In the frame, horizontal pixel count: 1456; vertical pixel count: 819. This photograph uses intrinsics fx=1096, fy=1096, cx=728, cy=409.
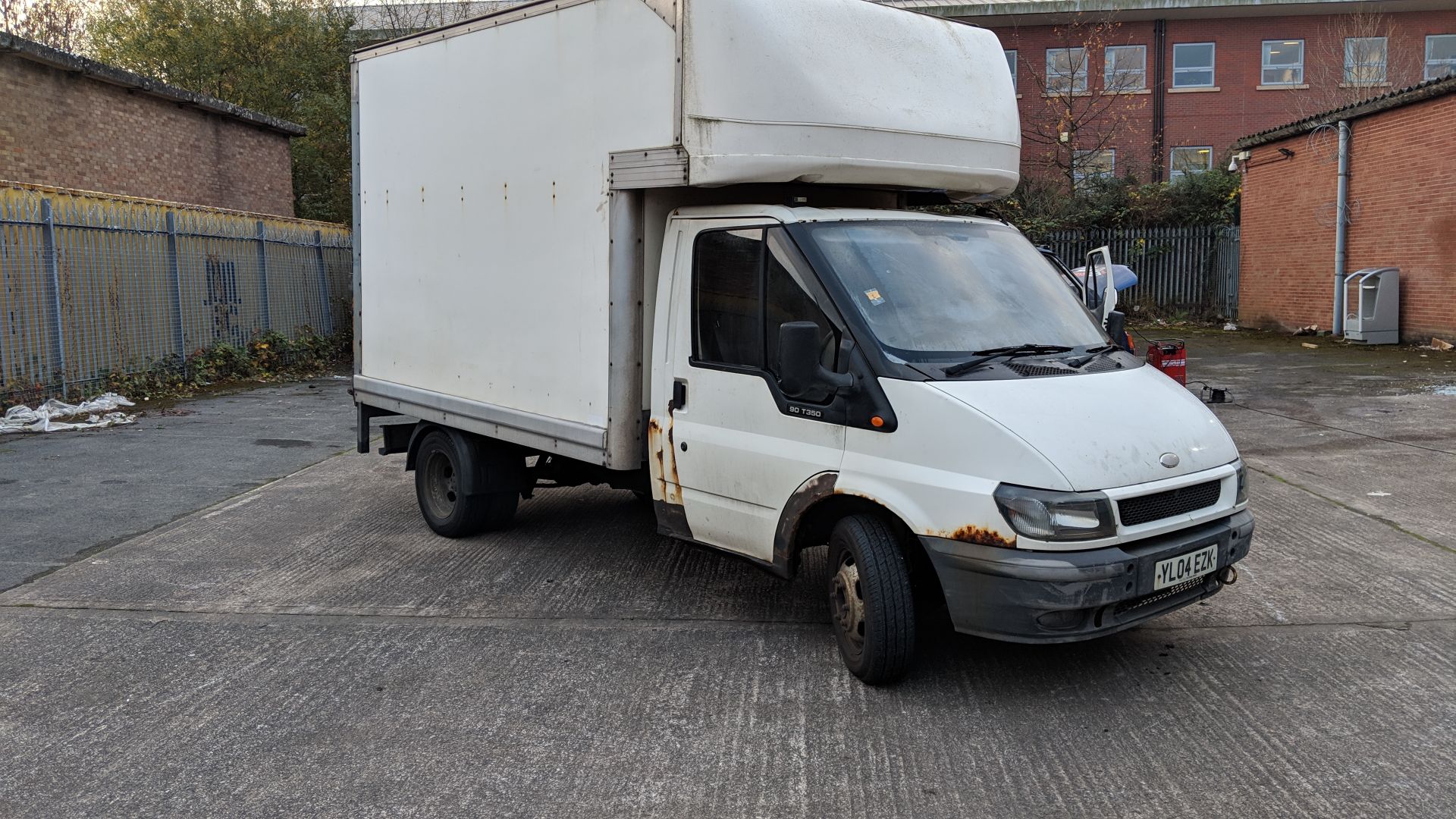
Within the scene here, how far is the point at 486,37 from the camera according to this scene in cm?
618

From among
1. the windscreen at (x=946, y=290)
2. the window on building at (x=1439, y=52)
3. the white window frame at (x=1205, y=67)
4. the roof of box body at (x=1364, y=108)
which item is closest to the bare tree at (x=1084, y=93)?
the white window frame at (x=1205, y=67)

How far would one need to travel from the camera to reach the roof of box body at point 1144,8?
29750 millimetres

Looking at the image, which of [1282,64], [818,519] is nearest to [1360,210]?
[1282,64]

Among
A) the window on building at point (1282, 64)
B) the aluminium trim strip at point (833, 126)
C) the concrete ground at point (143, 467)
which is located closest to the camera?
the aluminium trim strip at point (833, 126)

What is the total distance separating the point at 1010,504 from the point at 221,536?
5.37m

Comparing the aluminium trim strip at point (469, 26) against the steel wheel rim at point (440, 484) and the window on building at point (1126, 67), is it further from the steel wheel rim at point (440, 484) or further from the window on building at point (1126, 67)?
the window on building at point (1126, 67)

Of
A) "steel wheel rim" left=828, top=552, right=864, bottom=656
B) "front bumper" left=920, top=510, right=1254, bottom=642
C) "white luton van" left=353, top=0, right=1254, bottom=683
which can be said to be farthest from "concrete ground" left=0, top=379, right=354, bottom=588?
"front bumper" left=920, top=510, right=1254, bottom=642

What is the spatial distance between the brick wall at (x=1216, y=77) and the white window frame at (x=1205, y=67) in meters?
0.06

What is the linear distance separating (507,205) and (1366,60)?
3043 centimetres

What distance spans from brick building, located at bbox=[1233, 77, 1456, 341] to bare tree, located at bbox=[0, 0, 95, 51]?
27.2m

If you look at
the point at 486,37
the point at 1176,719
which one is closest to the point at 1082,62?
the point at 486,37

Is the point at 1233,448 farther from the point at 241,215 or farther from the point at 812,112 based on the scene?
the point at 241,215

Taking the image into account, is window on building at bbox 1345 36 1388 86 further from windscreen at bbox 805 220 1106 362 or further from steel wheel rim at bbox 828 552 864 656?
steel wheel rim at bbox 828 552 864 656

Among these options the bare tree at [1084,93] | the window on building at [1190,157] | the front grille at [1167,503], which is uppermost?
the bare tree at [1084,93]
